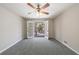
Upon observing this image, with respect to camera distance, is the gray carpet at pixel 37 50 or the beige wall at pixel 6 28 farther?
the beige wall at pixel 6 28

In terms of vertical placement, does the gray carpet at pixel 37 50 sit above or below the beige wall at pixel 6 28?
below

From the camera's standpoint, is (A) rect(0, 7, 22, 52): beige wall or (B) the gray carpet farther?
(A) rect(0, 7, 22, 52): beige wall

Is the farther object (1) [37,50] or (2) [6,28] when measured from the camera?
(2) [6,28]

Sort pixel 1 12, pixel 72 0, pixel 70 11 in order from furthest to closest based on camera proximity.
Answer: pixel 70 11
pixel 1 12
pixel 72 0

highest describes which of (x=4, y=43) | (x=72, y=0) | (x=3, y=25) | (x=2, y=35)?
(x=72, y=0)

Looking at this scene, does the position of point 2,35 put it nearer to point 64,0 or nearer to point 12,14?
point 12,14

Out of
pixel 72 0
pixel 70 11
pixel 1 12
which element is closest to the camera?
pixel 72 0

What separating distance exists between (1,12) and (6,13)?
25 centimetres

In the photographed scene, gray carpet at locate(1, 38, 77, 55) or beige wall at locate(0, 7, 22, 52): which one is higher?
beige wall at locate(0, 7, 22, 52)

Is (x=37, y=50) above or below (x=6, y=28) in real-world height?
below

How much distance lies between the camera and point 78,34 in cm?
268
